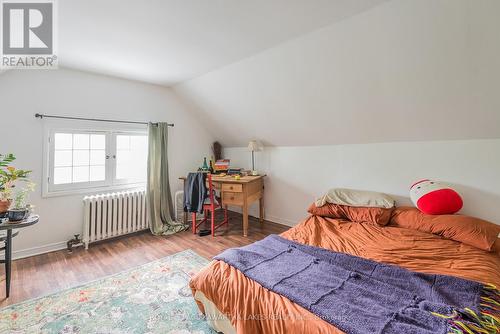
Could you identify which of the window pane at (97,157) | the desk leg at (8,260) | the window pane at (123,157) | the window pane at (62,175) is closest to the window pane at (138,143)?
the window pane at (123,157)

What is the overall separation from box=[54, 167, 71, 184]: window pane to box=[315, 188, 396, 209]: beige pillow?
10.8 ft

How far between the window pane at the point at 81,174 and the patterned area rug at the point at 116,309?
5.04 ft

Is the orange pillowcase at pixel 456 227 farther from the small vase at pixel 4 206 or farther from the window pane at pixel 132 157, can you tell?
the small vase at pixel 4 206

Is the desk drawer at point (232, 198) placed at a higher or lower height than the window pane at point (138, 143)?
lower

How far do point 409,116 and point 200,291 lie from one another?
2.64 metres

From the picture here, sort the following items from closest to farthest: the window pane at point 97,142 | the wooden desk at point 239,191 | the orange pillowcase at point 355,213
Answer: the orange pillowcase at point 355,213, the window pane at point 97,142, the wooden desk at point 239,191

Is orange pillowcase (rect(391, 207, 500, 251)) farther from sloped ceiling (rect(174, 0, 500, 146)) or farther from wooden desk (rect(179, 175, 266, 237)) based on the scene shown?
wooden desk (rect(179, 175, 266, 237))

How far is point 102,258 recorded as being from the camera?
2.68 metres

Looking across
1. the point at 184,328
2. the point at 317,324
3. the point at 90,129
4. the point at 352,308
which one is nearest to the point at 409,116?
the point at 352,308

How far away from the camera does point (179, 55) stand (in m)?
2.54

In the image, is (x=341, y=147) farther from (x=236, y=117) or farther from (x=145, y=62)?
(x=145, y=62)

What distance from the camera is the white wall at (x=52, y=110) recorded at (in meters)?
2.55

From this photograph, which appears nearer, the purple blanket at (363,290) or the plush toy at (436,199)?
the purple blanket at (363,290)

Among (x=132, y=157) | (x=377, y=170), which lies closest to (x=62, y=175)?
(x=132, y=157)
